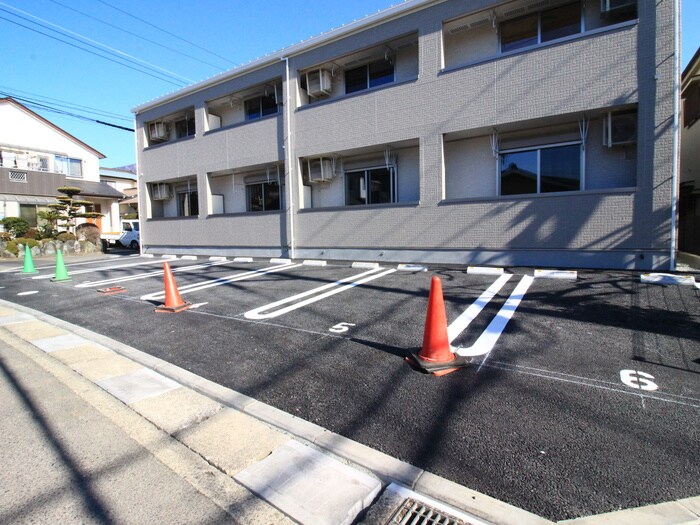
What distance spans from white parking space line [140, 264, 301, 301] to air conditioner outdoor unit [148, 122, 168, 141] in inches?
381

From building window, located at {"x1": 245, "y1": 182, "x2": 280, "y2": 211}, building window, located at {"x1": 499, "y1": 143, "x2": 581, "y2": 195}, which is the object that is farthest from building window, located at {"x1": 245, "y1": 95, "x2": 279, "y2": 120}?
building window, located at {"x1": 499, "y1": 143, "x2": 581, "y2": 195}

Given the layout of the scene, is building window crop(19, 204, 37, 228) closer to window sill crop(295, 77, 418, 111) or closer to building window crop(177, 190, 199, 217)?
building window crop(177, 190, 199, 217)

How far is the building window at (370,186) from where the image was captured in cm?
1148

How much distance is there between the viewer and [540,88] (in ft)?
28.2

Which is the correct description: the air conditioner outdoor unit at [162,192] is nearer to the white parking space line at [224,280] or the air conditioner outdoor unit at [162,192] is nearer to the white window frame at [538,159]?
A: the white parking space line at [224,280]

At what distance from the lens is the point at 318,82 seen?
1188cm

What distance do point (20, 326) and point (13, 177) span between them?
2419cm

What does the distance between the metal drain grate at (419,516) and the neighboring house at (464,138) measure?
790cm

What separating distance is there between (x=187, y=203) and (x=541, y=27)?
571 inches

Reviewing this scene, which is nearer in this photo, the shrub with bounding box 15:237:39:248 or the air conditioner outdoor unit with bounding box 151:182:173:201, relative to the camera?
the air conditioner outdoor unit with bounding box 151:182:173:201

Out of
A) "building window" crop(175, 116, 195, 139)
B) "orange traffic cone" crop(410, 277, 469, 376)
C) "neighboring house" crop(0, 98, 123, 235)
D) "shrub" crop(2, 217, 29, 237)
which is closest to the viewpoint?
"orange traffic cone" crop(410, 277, 469, 376)

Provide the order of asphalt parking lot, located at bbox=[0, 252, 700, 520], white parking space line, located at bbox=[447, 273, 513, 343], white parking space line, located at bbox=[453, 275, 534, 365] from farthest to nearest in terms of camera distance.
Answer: white parking space line, located at bbox=[447, 273, 513, 343] < white parking space line, located at bbox=[453, 275, 534, 365] < asphalt parking lot, located at bbox=[0, 252, 700, 520]

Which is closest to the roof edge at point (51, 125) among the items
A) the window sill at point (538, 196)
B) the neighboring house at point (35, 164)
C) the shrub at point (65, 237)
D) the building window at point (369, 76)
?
the neighboring house at point (35, 164)

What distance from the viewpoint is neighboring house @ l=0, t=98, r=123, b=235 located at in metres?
23.5
